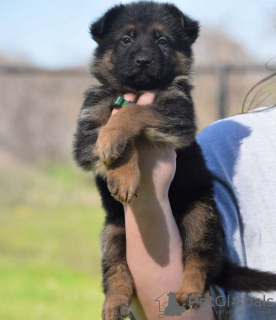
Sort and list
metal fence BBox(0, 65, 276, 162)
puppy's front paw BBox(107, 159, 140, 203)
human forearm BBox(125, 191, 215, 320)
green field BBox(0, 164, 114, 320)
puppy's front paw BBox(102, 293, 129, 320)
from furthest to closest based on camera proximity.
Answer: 1. metal fence BBox(0, 65, 276, 162)
2. green field BBox(0, 164, 114, 320)
3. puppy's front paw BBox(102, 293, 129, 320)
4. human forearm BBox(125, 191, 215, 320)
5. puppy's front paw BBox(107, 159, 140, 203)

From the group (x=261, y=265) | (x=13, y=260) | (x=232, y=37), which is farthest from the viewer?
(x=232, y=37)

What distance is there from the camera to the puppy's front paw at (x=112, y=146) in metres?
2.26

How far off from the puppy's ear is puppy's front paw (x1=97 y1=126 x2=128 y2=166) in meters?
0.92

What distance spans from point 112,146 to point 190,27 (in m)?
1.13

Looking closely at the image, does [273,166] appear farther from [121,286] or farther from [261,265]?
[121,286]

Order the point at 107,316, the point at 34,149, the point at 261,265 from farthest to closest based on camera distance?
the point at 34,149, the point at 261,265, the point at 107,316

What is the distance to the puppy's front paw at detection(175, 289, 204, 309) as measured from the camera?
2355 millimetres

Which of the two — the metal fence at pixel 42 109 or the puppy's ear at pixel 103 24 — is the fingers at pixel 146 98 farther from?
the metal fence at pixel 42 109

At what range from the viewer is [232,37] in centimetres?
1199

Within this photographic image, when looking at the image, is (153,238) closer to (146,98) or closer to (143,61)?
(146,98)

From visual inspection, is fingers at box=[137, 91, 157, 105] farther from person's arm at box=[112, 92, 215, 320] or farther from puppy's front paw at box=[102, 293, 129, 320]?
puppy's front paw at box=[102, 293, 129, 320]

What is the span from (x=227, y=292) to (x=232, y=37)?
32.9 feet

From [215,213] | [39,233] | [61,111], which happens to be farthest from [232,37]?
[215,213]

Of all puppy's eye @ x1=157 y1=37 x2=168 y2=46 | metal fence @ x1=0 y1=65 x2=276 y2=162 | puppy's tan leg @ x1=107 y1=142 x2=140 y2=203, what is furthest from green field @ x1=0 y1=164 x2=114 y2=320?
puppy's tan leg @ x1=107 y1=142 x2=140 y2=203
